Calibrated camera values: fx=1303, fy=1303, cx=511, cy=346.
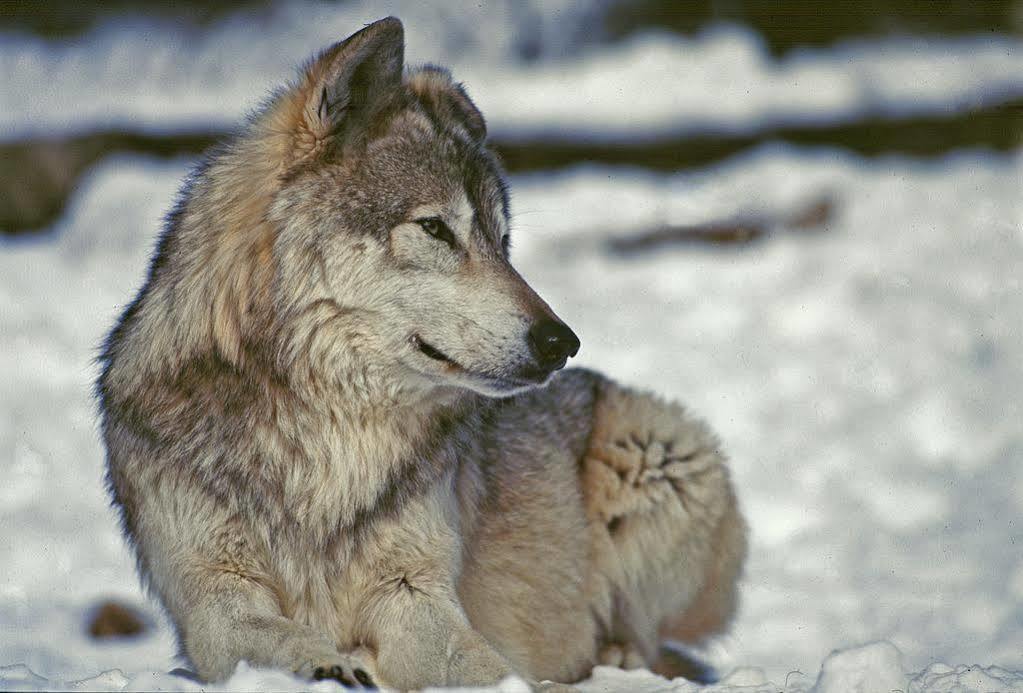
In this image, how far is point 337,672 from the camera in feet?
10.6

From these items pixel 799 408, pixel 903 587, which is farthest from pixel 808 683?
pixel 799 408

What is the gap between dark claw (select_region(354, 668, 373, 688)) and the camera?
326cm

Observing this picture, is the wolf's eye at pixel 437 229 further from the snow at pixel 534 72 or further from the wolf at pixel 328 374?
the snow at pixel 534 72

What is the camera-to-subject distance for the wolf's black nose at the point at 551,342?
11.5ft

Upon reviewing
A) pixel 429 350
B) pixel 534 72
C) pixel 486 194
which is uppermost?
pixel 534 72

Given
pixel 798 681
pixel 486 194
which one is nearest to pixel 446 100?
pixel 486 194

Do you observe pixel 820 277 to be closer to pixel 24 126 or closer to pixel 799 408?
pixel 799 408

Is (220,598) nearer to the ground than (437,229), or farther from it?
nearer to the ground

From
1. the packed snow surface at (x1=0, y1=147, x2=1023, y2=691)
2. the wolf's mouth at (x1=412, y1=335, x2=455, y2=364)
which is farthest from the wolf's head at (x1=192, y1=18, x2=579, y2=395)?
the packed snow surface at (x1=0, y1=147, x2=1023, y2=691)

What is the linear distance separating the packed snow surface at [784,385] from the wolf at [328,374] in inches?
21.6

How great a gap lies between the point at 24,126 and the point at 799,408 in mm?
6312

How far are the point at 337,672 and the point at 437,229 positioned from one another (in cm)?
125

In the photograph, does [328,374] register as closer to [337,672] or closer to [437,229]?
[437,229]

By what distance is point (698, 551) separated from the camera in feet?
16.8
